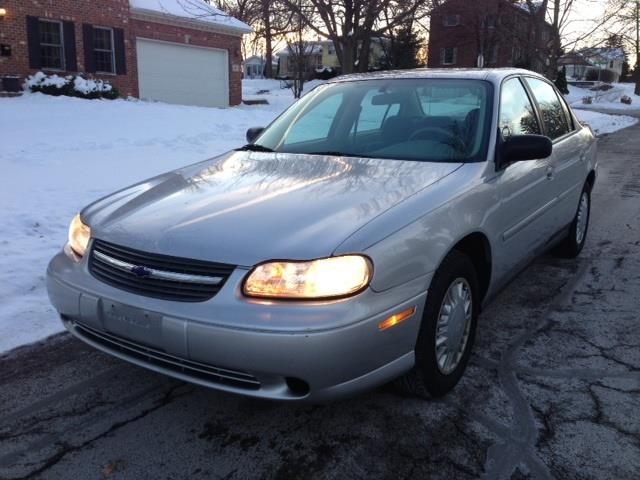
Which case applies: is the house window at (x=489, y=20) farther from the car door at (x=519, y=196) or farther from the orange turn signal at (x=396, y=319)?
the orange turn signal at (x=396, y=319)

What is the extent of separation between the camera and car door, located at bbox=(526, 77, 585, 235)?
4.34m

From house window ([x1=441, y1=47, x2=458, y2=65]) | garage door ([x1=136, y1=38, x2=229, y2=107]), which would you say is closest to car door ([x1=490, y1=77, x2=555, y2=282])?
garage door ([x1=136, y1=38, x2=229, y2=107])

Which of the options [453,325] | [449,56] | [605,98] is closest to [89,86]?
[453,325]

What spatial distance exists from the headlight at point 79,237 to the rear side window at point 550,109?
10.6 feet

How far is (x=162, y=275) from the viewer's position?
8.14 ft

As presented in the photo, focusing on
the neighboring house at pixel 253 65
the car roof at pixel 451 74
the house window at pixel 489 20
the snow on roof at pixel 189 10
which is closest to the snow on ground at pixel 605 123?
the house window at pixel 489 20

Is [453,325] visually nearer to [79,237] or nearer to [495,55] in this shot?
[79,237]

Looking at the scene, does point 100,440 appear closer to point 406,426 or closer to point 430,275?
point 406,426

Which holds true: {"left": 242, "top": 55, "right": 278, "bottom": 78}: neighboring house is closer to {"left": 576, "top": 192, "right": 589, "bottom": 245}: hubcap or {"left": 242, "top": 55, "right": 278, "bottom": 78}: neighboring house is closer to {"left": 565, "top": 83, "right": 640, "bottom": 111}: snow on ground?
{"left": 565, "top": 83, "right": 640, "bottom": 111}: snow on ground

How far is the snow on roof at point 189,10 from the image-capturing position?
1903cm

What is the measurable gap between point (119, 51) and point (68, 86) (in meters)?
2.66

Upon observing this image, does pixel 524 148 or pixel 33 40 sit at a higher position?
pixel 33 40

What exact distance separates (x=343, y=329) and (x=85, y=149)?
31.3 feet

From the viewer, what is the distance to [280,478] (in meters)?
2.42
